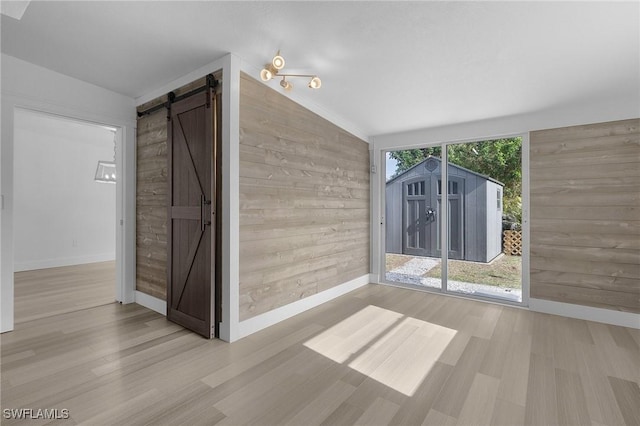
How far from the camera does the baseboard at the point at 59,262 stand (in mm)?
5516

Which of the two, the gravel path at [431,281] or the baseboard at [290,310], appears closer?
the baseboard at [290,310]

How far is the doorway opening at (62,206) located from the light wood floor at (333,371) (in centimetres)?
235

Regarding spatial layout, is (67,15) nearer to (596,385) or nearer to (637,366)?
(596,385)

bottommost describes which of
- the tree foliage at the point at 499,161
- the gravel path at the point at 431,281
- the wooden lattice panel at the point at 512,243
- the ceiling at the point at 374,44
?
the gravel path at the point at 431,281

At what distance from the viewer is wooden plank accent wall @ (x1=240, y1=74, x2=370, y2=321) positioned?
2.89 metres

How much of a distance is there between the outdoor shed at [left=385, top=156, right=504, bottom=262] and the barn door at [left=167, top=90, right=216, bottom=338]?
304cm

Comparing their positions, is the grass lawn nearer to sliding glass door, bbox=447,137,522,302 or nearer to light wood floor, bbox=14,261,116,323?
sliding glass door, bbox=447,137,522,302

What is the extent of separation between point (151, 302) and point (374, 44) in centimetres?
365

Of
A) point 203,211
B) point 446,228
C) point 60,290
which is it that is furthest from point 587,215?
point 60,290

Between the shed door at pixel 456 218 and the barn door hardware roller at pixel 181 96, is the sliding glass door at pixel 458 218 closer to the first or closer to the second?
the shed door at pixel 456 218

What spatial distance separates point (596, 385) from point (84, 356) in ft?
12.6

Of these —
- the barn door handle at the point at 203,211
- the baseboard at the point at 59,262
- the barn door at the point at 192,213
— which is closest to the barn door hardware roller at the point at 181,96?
the barn door at the point at 192,213

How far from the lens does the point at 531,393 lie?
1979mm

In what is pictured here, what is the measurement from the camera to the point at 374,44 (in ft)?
8.02
